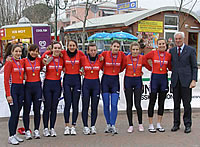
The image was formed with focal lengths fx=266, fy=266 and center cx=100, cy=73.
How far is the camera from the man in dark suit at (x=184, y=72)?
18.2 feet

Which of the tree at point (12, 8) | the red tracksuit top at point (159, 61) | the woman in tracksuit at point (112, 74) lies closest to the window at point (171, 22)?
the tree at point (12, 8)

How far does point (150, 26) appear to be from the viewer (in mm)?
22438

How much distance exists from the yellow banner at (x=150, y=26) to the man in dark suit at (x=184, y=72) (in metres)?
16.6

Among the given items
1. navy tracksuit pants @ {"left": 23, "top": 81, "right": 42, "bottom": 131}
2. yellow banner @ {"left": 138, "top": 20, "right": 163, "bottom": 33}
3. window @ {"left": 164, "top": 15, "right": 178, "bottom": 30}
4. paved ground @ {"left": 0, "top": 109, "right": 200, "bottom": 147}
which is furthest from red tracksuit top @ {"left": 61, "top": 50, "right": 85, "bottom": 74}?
window @ {"left": 164, "top": 15, "right": 178, "bottom": 30}

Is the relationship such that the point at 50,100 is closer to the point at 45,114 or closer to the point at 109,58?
the point at 45,114

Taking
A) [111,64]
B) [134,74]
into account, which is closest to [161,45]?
[134,74]

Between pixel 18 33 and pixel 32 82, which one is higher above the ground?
pixel 18 33

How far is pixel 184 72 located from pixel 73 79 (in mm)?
2318

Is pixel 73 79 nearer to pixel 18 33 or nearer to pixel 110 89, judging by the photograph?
pixel 110 89

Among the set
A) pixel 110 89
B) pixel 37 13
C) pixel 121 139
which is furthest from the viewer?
pixel 37 13

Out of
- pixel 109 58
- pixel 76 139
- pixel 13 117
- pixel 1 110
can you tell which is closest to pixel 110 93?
pixel 109 58

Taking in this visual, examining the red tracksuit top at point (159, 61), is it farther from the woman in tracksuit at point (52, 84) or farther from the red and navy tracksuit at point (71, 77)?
the woman in tracksuit at point (52, 84)

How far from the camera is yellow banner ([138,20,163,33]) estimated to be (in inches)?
865

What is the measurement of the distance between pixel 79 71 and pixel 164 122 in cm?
254
